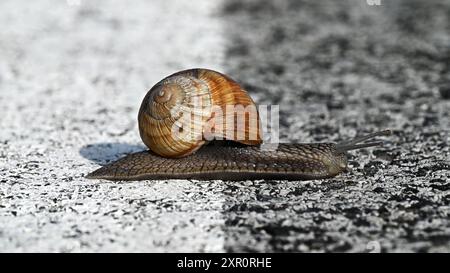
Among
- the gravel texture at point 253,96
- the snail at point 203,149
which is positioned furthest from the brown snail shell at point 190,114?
the gravel texture at point 253,96

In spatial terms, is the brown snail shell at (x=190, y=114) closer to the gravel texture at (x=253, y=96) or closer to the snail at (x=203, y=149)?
the snail at (x=203, y=149)

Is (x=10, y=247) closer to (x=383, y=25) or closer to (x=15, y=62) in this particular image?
(x=15, y=62)

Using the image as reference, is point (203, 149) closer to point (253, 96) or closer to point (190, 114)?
point (190, 114)

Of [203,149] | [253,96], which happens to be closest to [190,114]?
[203,149]

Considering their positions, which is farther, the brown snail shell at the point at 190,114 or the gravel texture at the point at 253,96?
the brown snail shell at the point at 190,114

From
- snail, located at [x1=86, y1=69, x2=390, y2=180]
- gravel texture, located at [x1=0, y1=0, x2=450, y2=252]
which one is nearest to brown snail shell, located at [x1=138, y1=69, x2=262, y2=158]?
snail, located at [x1=86, y1=69, x2=390, y2=180]

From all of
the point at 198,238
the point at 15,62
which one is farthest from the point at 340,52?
the point at 198,238

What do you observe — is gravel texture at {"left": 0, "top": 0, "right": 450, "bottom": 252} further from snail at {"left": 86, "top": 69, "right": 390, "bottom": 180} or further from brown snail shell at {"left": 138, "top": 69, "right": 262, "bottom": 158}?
brown snail shell at {"left": 138, "top": 69, "right": 262, "bottom": 158}
